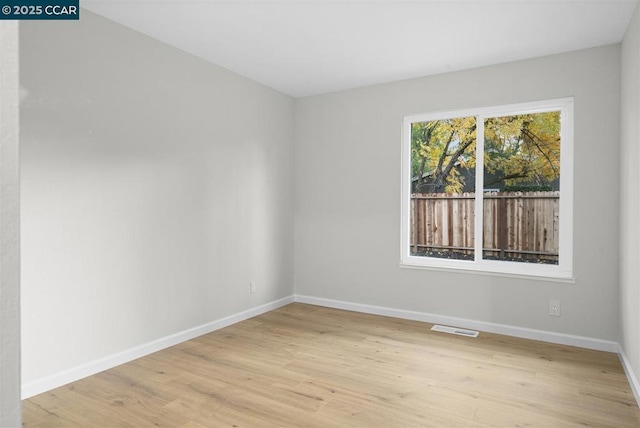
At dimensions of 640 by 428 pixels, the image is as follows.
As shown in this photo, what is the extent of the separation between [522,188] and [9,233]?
4.16 meters

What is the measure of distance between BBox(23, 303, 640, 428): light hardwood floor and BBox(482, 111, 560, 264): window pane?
2.91 ft

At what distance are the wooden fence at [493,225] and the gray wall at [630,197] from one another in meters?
0.65

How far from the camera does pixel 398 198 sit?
4414mm

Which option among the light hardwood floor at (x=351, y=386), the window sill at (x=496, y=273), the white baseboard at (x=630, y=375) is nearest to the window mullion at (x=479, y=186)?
the window sill at (x=496, y=273)

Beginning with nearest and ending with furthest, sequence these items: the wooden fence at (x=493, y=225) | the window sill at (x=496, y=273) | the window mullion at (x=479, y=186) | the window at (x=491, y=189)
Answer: the window sill at (x=496, y=273)
the window at (x=491, y=189)
the wooden fence at (x=493, y=225)
the window mullion at (x=479, y=186)

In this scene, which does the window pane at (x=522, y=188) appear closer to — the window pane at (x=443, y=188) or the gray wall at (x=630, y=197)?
the window pane at (x=443, y=188)

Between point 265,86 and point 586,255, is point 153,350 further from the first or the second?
point 586,255

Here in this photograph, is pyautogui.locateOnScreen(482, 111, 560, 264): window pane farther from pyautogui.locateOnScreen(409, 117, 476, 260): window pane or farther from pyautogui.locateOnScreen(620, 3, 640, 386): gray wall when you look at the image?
pyautogui.locateOnScreen(620, 3, 640, 386): gray wall

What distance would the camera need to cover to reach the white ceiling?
2809 mm

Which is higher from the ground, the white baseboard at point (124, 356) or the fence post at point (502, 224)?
the fence post at point (502, 224)

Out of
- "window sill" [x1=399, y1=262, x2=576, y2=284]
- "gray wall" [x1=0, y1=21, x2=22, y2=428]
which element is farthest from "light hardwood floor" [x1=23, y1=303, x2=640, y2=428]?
"gray wall" [x1=0, y1=21, x2=22, y2=428]

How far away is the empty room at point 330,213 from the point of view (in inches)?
103

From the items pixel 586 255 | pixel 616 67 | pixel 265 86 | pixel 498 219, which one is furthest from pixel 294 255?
pixel 616 67

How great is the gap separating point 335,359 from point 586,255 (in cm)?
230
